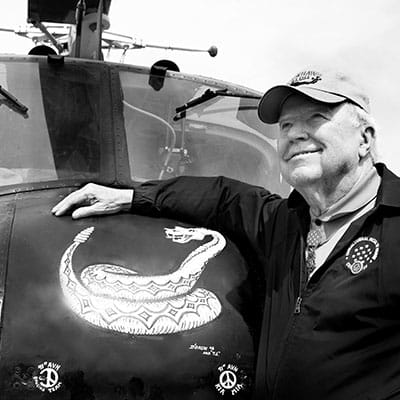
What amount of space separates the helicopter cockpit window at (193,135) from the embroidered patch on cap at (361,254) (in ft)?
5.32

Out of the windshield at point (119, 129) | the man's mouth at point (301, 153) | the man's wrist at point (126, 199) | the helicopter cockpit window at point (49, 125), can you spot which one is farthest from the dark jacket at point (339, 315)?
the helicopter cockpit window at point (49, 125)

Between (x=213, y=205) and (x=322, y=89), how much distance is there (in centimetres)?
80

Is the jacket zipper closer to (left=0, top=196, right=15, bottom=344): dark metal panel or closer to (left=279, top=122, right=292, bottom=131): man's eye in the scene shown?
(left=279, top=122, right=292, bottom=131): man's eye

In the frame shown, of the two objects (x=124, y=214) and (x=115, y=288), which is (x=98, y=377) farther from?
(x=124, y=214)

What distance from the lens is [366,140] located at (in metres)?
2.90

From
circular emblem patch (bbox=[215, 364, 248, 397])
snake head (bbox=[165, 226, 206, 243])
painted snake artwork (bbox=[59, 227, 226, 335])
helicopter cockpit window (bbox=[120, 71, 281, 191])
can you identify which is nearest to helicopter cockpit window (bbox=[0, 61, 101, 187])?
helicopter cockpit window (bbox=[120, 71, 281, 191])

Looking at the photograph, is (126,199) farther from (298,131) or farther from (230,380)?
(230,380)

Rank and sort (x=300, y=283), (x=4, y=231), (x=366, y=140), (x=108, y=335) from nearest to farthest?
(x=108, y=335)
(x=300, y=283)
(x=366, y=140)
(x=4, y=231)

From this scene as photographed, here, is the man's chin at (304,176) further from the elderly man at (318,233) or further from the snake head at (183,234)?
the snake head at (183,234)

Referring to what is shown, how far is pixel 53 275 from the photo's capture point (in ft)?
9.24

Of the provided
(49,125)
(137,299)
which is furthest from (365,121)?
(49,125)

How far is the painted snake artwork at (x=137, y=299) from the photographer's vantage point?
268cm

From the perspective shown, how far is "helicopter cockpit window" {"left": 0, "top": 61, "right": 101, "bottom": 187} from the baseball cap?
1238mm

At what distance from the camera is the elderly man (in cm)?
251
